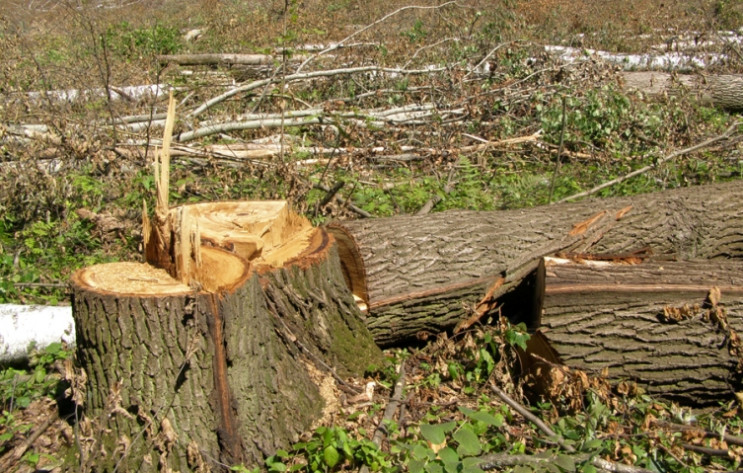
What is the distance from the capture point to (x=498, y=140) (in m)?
7.52

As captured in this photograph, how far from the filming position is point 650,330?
3.58 metres

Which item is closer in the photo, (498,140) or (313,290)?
(313,290)

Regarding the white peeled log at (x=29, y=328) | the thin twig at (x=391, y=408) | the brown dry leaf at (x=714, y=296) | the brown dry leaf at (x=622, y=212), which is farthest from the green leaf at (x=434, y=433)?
the brown dry leaf at (x=622, y=212)

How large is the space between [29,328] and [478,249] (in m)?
2.59

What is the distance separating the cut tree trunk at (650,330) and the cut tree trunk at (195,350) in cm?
134

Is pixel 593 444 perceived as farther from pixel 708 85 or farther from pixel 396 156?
pixel 708 85

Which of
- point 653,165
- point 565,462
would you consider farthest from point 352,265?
point 653,165

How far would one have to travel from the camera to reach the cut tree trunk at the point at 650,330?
3.53 meters

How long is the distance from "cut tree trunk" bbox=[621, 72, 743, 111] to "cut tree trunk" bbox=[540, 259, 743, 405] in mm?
5970

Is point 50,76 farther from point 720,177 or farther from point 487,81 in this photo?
point 720,177

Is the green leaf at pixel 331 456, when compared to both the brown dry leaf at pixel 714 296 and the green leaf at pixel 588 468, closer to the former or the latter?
the green leaf at pixel 588 468

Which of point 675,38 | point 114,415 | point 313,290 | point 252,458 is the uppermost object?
point 675,38

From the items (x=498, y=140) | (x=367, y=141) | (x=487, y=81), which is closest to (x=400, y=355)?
(x=367, y=141)

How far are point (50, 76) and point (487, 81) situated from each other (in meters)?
5.11
